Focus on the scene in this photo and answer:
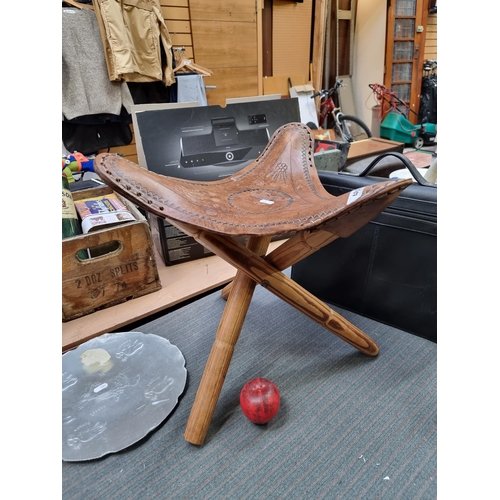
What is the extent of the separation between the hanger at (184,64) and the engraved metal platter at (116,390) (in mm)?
1791

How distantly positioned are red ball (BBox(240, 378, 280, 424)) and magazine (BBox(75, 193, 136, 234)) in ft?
2.15

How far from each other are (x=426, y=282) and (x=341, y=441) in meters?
0.47

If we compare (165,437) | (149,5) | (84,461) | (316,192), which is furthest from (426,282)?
(149,5)

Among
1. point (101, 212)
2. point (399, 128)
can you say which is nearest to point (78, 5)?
point (101, 212)

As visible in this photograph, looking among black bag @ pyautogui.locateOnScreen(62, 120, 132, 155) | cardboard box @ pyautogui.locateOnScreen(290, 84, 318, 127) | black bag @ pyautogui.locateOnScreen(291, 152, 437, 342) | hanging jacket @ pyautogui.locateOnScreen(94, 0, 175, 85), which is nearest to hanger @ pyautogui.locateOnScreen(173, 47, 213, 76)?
hanging jacket @ pyautogui.locateOnScreen(94, 0, 175, 85)

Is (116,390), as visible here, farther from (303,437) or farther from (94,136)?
(94,136)

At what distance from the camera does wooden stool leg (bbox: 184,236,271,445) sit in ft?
2.53

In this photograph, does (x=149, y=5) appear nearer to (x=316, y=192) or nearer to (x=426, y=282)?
(x=316, y=192)

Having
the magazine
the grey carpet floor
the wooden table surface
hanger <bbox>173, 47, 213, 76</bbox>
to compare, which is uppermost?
hanger <bbox>173, 47, 213, 76</bbox>

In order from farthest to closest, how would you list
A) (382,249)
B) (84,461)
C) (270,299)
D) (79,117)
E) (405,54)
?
(405,54)
(79,117)
(270,299)
(382,249)
(84,461)

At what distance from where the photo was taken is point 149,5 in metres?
2.03

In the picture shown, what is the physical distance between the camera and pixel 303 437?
78 cm

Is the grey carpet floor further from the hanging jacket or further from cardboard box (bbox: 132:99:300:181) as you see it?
the hanging jacket

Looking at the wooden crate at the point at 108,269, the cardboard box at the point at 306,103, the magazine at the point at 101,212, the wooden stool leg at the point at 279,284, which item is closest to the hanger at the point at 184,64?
the cardboard box at the point at 306,103
